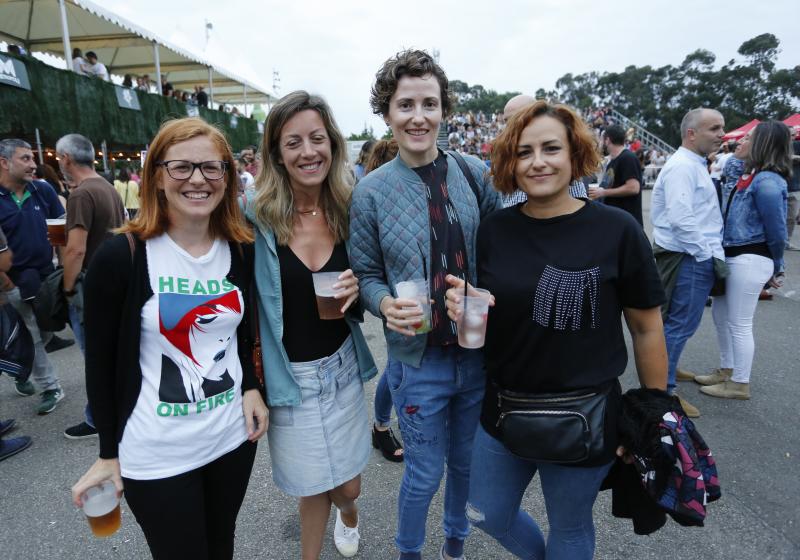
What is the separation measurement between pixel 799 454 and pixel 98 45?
19101mm

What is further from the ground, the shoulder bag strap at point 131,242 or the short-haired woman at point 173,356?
the shoulder bag strap at point 131,242

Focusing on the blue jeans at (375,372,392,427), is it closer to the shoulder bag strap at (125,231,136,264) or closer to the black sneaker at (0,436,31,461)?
the shoulder bag strap at (125,231,136,264)

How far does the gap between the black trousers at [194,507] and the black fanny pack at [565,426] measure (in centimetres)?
98

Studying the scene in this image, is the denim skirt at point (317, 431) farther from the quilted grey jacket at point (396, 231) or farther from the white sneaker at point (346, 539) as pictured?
the white sneaker at point (346, 539)

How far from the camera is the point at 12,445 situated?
10.7 feet

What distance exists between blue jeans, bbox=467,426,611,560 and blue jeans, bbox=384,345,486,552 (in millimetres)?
185

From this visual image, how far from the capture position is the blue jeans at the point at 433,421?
183cm

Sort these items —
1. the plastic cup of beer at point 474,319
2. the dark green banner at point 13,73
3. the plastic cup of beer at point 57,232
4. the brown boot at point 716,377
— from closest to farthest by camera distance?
1. the plastic cup of beer at point 474,319
2. the plastic cup of beer at point 57,232
3. the brown boot at point 716,377
4. the dark green banner at point 13,73

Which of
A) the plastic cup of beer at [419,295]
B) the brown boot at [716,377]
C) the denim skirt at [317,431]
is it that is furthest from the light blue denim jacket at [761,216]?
the denim skirt at [317,431]

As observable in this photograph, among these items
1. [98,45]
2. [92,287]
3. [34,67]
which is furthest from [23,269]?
[98,45]

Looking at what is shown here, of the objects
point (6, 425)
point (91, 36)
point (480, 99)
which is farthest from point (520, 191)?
point (480, 99)

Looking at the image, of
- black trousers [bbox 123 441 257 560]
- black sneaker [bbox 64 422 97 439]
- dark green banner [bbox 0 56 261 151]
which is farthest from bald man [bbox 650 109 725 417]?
dark green banner [bbox 0 56 261 151]

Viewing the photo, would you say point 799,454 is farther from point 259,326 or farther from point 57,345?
point 57,345

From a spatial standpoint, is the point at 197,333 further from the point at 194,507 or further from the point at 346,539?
the point at 346,539
